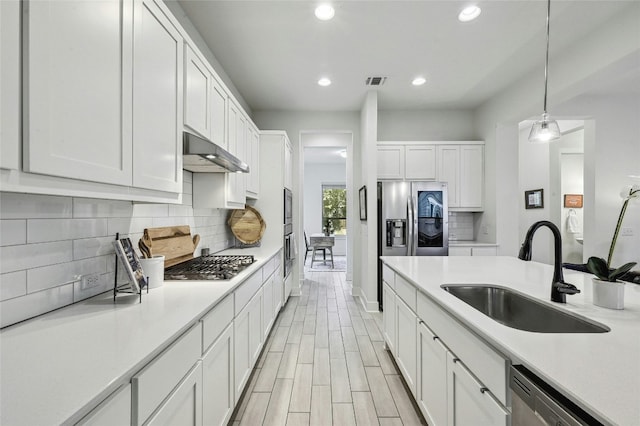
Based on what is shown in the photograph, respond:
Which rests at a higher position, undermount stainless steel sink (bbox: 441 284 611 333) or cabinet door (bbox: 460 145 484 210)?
cabinet door (bbox: 460 145 484 210)

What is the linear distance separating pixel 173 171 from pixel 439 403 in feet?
6.04

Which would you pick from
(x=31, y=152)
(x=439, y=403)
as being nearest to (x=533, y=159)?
(x=439, y=403)

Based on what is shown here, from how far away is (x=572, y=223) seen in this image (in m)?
5.50

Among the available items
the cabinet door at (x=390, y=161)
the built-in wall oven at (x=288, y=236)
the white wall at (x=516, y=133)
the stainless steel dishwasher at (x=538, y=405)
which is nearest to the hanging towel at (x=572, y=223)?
the white wall at (x=516, y=133)

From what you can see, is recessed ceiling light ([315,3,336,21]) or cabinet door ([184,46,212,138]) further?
recessed ceiling light ([315,3,336,21])

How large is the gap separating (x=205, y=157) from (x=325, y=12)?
5.12 feet

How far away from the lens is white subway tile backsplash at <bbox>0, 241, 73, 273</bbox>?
39.2 inches

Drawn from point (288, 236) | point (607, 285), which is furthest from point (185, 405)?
point (288, 236)

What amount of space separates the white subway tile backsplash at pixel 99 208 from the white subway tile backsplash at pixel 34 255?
0.16 metres

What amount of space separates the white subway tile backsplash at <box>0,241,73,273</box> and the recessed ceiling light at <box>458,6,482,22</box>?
122 inches

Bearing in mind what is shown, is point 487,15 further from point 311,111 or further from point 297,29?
point 311,111

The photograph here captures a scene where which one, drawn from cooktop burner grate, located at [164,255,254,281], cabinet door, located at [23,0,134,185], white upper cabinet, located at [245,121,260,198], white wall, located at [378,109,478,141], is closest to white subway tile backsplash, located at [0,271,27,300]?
cabinet door, located at [23,0,134,185]

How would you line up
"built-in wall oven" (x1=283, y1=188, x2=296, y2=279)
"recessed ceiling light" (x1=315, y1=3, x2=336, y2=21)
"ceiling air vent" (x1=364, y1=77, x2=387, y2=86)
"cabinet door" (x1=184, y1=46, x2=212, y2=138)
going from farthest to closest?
1. "built-in wall oven" (x1=283, y1=188, x2=296, y2=279)
2. "ceiling air vent" (x1=364, y1=77, x2=387, y2=86)
3. "recessed ceiling light" (x1=315, y1=3, x2=336, y2=21)
4. "cabinet door" (x1=184, y1=46, x2=212, y2=138)

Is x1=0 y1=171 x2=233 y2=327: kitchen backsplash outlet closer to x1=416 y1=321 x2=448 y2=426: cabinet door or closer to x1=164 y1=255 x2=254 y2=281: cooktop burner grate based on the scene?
x1=164 y1=255 x2=254 y2=281: cooktop burner grate
